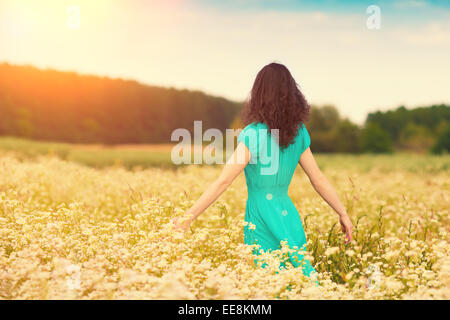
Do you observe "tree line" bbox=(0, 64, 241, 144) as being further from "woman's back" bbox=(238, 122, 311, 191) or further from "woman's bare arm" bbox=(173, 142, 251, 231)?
"woman's back" bbox=(238, 122, 311, 191)

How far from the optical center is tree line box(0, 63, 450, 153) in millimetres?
37812

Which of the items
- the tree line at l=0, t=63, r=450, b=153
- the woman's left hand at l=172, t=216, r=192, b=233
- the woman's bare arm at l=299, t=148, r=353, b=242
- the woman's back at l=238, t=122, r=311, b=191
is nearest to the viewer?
the woman's left hand at l=172, t=216, r=192, b=233

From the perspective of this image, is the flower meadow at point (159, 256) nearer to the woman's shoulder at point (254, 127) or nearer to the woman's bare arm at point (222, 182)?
the woman's bare arm at point (222, 182)

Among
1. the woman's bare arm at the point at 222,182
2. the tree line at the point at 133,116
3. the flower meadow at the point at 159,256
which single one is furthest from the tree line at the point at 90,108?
the woman's bare arm at the point at 222,182

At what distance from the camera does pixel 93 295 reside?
281 centimetres

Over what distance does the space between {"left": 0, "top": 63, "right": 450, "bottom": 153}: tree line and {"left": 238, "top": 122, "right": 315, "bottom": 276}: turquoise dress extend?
3439 centimetres

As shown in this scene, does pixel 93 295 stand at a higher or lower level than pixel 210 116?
lower

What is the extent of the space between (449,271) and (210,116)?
50.9 metres

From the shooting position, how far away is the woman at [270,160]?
11.2 ft

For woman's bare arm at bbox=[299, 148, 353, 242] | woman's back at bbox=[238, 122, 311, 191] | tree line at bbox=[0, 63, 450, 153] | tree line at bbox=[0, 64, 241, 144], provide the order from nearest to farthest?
1. woman's back at bbox=[238, 122, 311, 191]
2. woman's bare arm at bbox=[299, 148, 353, 242]
3. tree line at bbox=[0, 64, 241, 144]
4. tree line at bbox=[0, 63, 450, 153]

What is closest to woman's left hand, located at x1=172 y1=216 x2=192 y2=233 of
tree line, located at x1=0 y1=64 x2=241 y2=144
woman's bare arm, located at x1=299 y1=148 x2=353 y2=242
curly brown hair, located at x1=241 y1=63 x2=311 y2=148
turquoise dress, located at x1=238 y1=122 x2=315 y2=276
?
turquoise dress, located at x1=238 y1=122 x2=315 y2=276
